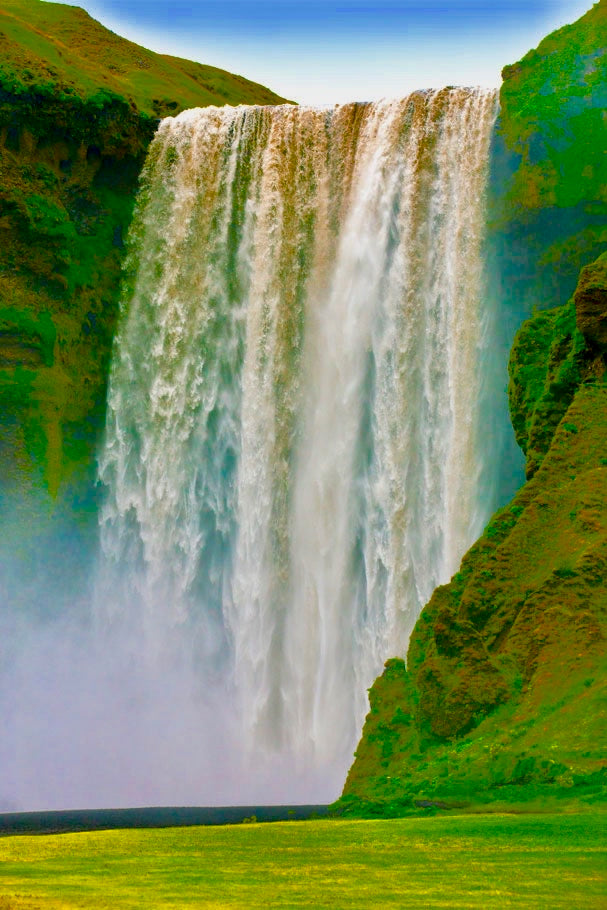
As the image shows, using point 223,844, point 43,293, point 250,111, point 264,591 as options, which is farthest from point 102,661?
point 223,844

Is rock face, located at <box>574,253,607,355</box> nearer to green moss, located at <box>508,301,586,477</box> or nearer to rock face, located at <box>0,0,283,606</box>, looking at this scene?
green moss, located at <box>508,301,586,477</box>

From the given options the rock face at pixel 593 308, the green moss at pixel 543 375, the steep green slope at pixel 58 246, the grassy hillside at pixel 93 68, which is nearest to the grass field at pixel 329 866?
the rock face at pixel 593 308

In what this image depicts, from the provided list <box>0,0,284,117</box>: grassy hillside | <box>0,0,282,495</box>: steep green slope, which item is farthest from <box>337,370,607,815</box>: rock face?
<box>0,0,284,117</box>: grassy hillside

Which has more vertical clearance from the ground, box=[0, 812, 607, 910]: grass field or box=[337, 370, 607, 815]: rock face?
box=[337, 370, 607, 815]: rock face

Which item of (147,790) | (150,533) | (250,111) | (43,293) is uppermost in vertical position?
(250,111)

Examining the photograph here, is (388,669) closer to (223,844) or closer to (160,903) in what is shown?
(223,844)

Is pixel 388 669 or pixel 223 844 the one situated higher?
pixel 388 669
